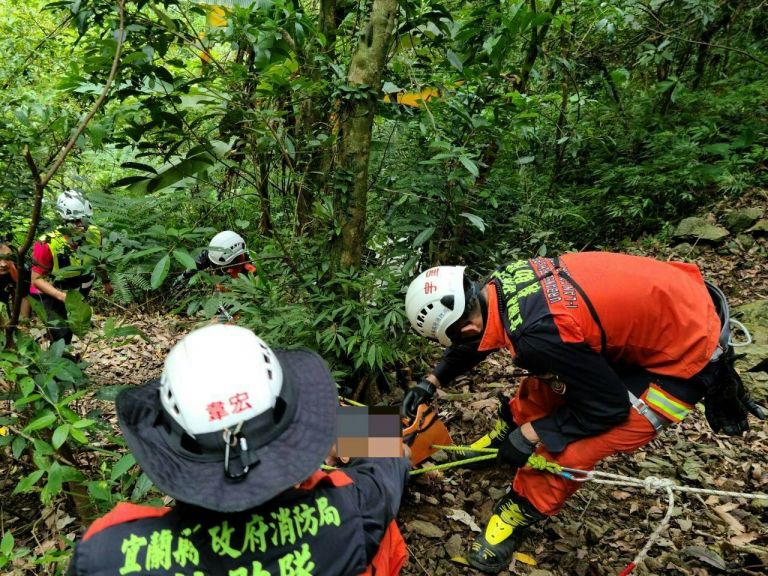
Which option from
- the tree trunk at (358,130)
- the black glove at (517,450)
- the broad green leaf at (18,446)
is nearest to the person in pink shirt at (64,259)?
the broad green leaf at (18,446)

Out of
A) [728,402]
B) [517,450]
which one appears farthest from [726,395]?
[517,450]

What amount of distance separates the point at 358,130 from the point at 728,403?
279cm

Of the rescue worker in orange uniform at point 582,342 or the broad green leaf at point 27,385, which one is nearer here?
the broad green leaf at point 27,385

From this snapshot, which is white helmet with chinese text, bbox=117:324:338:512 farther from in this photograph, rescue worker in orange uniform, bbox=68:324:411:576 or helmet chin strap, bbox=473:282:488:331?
helmet chin strap, bbox=473:282:488:331

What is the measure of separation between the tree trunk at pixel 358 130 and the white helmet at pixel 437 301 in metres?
0.75

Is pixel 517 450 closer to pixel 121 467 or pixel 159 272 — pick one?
pixel 121 467

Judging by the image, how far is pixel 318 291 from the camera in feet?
11.1

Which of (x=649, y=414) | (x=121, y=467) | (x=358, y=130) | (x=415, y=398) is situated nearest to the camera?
(x=121, y=467)

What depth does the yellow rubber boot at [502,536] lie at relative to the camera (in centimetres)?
292

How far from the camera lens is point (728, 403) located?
2.69 m

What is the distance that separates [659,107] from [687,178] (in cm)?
161

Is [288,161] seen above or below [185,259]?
above

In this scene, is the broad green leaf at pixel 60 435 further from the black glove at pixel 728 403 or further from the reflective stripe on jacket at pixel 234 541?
the black glove at pixel 728 403

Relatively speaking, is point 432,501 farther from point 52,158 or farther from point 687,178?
point 687,178
